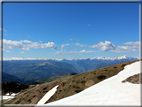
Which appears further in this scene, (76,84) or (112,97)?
(76,84)

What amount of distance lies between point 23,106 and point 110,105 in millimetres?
34758

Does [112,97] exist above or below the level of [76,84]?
above

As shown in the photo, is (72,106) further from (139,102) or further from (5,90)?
(5,90)

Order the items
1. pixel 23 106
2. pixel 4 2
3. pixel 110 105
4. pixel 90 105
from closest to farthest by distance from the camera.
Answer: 1. pixel 4 2
2. pixel 110 105
3. pixel 90 105
4. pixel 23 106

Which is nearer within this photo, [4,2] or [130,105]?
[4,2]

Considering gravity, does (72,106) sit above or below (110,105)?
below

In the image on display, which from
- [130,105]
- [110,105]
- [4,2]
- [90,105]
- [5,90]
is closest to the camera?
[4,2]

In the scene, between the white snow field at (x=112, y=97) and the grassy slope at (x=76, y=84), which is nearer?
the white snow field at (x=112, y=97)

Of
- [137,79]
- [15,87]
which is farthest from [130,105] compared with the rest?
[15,87]

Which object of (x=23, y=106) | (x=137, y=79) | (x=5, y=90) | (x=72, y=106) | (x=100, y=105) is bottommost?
(x=5, y=90)

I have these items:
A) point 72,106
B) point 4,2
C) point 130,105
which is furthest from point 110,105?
point 4,2

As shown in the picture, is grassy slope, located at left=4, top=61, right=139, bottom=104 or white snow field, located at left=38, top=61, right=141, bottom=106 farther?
grassy slope, located at left=4, top=61, right=139, bottom=104

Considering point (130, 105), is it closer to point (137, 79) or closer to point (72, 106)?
point (72, 106)

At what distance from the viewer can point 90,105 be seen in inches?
511
